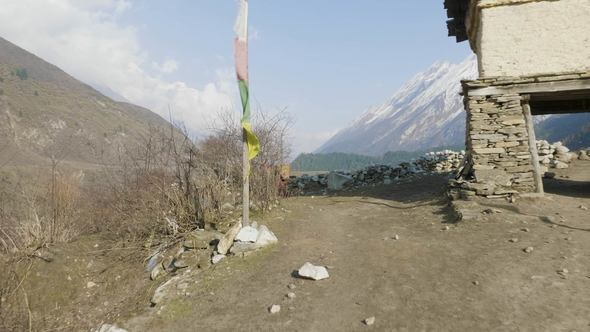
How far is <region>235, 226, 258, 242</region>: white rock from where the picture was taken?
6.55 meters

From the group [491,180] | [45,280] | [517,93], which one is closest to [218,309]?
[45,280]

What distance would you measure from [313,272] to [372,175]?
13.3 metres

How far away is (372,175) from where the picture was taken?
18.1 m

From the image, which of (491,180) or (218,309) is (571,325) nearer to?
(218,309)

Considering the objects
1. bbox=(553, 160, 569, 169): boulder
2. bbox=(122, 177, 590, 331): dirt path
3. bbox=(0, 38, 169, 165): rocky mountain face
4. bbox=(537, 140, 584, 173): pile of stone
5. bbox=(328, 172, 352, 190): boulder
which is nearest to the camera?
bbox=(122, 177, 590, 331): dirt path

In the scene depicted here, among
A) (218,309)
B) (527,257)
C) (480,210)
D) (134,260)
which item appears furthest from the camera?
(480,210)

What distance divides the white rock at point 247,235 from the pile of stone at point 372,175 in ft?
34.1

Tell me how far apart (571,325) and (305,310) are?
99.6 inches

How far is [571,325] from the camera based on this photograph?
353 centimetres

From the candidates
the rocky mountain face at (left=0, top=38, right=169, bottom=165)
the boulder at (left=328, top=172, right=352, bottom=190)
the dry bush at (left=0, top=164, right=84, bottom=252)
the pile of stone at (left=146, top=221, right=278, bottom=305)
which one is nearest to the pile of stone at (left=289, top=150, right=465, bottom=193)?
the boulder at (left=328, top=172, right=352, bottom=190)

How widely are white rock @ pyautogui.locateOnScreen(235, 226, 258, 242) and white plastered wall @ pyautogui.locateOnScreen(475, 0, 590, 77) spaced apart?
6648 millimetres

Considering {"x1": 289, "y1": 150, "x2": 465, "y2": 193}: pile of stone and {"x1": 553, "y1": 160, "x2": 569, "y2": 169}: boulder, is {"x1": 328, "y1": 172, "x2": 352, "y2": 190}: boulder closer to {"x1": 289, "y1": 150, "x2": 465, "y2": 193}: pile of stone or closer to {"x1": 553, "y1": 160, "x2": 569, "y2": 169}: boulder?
{"x1": 289, "y1": 150, "x2": 465, "y2": 193}: pile of stone

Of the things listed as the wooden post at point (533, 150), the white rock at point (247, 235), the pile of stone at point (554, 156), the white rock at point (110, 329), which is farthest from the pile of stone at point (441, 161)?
the white rock at point (110, 329)

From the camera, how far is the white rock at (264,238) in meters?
6.67
